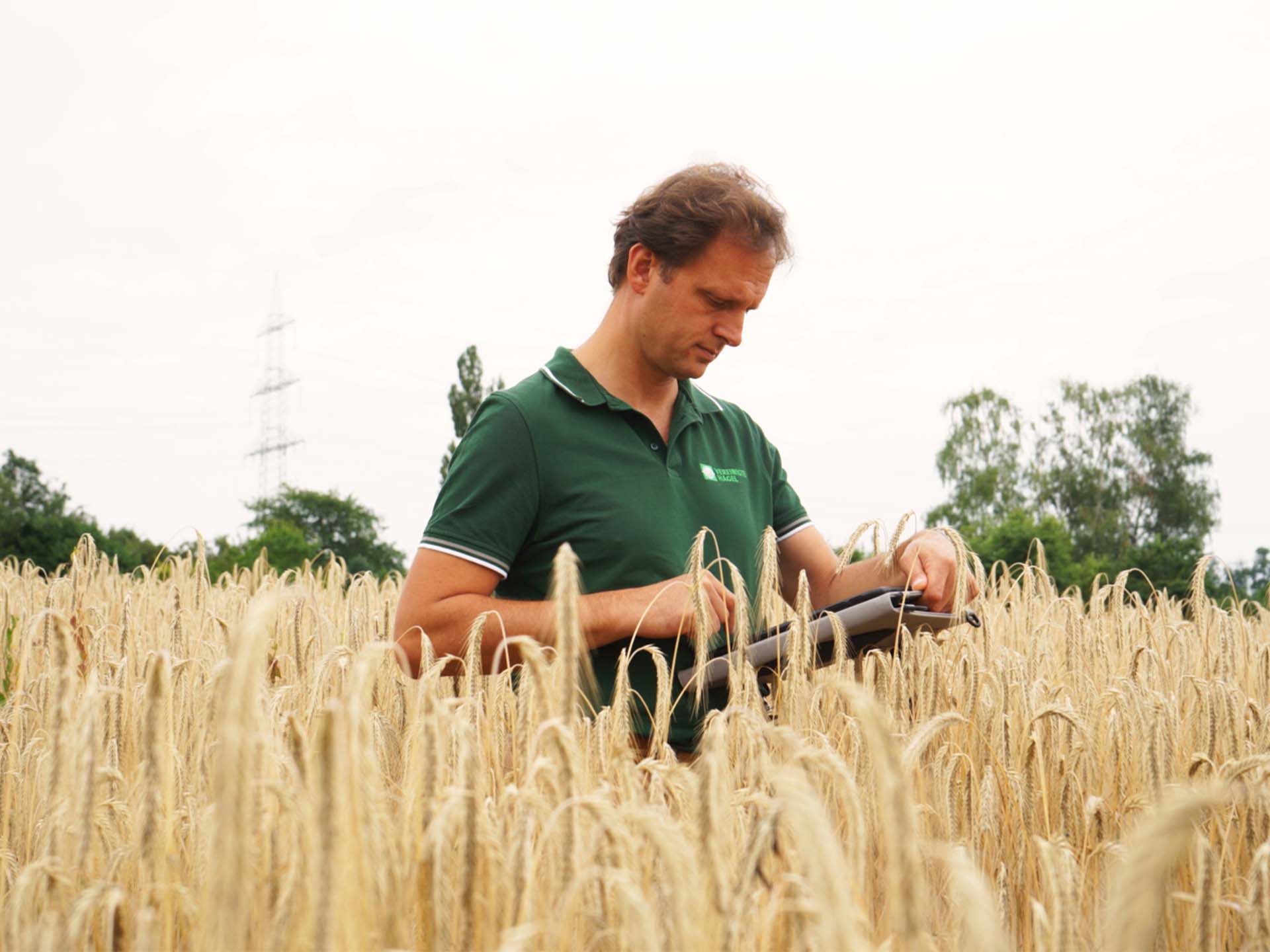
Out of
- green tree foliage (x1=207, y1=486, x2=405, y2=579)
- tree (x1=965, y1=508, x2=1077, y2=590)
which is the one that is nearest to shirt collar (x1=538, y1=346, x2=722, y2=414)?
tree (x1=965, y1=508, x2=1077, y2=590)

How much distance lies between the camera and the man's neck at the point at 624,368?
9.34ft

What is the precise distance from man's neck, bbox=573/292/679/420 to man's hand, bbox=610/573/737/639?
0.69 m

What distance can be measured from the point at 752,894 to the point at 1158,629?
281 cm

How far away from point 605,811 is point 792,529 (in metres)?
2.41

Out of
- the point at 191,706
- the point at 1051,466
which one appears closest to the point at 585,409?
the point at 191,706

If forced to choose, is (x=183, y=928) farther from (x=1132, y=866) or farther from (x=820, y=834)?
(x=1132, y=866)

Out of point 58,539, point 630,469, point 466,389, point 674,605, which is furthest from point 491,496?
point 466,389

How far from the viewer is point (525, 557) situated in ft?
8.97

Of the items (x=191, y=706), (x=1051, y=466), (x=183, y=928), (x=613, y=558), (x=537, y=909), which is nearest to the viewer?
(x=537, y=909)

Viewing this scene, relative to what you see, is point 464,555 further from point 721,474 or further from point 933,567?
point 933,567

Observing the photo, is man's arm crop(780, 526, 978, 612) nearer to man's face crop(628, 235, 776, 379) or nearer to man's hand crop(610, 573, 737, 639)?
man's hand crop(610, 573, 737, 639)

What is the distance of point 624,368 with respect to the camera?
9.37 feet

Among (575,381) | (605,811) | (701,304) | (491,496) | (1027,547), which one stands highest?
(1027,547)

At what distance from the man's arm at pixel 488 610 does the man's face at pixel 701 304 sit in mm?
699
